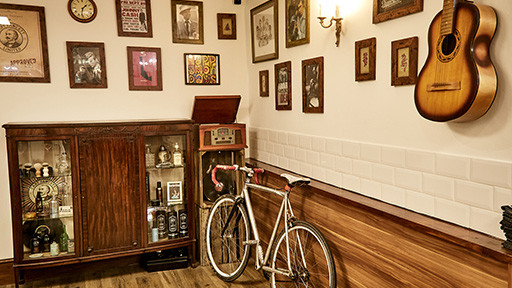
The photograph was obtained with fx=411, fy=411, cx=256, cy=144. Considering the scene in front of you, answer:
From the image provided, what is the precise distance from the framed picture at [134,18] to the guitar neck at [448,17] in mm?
2978

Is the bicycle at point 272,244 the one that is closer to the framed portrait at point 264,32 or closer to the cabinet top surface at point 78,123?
the cabinet top surface at point 78,123

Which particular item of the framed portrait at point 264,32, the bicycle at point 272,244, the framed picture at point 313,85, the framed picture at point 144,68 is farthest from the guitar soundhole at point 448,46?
the framed picture at point 144,68

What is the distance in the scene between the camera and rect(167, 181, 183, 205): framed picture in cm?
401

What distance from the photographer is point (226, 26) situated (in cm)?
437

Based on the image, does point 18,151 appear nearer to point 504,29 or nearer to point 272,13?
point 272,13

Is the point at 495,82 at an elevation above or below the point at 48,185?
above

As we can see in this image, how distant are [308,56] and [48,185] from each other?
8.31 feet

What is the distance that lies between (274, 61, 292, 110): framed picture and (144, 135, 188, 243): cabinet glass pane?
3.22 ft

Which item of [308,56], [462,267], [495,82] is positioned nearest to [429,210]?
[462,267]

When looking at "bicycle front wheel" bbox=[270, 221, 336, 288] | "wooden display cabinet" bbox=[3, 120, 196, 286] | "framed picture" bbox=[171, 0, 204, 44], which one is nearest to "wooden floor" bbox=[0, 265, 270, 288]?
"wooden display cabinet" bbox=[3, 120, 196, 286]

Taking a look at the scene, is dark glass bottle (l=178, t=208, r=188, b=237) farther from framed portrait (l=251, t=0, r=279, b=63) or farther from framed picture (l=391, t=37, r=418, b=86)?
framed picture (l=391, t=37, r=418, b=86)

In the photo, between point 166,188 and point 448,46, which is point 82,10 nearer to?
point 166,188

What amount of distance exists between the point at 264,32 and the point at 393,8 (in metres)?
1.84

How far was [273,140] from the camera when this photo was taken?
3.94 metres
